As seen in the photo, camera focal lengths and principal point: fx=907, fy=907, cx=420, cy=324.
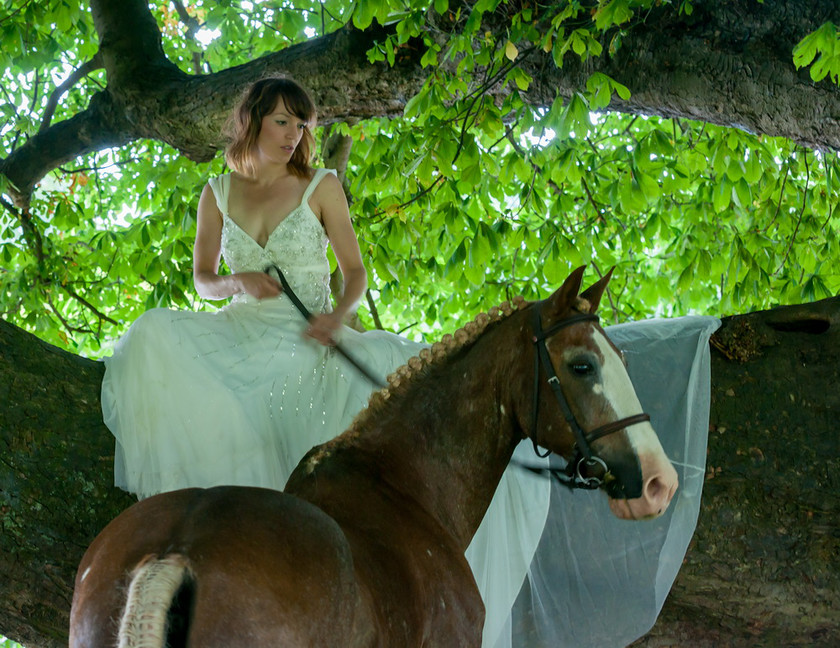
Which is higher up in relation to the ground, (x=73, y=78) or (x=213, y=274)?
(x=73, y=78)

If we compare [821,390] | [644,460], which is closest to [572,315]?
[644,460]

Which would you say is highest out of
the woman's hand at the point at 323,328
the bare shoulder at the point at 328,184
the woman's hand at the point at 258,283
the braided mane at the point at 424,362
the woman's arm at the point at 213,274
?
the bare shoulder at the point at 328,184

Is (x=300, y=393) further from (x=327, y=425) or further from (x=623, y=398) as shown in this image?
(x=623, y=398)

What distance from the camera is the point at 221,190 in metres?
3.96

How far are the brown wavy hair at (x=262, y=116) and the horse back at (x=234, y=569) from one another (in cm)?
211

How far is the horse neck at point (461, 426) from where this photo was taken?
302cm

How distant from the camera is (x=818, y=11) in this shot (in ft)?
13.2

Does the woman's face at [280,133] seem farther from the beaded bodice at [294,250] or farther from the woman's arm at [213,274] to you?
the woman's arm at [213,274]

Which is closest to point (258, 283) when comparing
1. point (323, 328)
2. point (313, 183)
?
point (323, 328)

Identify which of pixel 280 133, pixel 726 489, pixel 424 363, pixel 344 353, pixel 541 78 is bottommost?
pixel 726 489

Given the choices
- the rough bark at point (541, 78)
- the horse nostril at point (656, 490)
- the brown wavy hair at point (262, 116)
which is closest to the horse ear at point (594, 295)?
the horse nostril at point (656, 490)

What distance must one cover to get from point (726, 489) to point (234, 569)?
2680 mm

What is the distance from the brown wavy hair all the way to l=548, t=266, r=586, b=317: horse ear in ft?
4.81

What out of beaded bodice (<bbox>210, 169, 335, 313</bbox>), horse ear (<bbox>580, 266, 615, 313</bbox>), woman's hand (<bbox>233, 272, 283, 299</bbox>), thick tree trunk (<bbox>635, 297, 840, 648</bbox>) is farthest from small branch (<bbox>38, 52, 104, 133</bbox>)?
thick tree trunk (<bbox>635, 297, 840, 648</bbox>)
